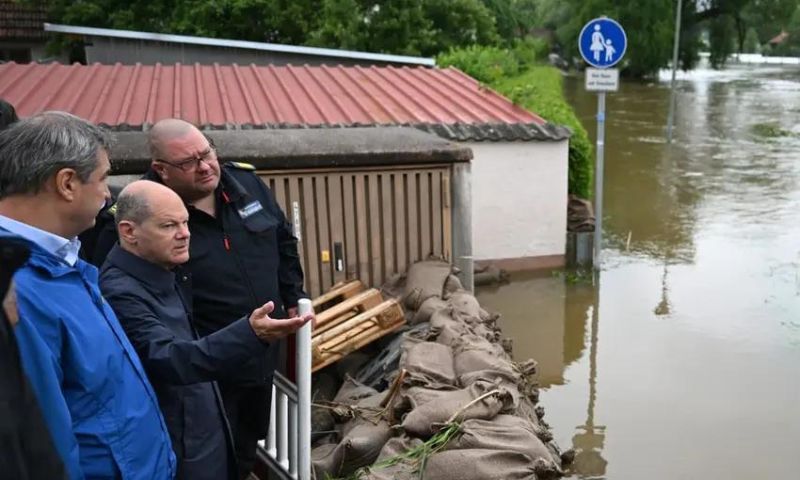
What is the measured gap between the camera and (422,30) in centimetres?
1597

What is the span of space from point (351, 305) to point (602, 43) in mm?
4146

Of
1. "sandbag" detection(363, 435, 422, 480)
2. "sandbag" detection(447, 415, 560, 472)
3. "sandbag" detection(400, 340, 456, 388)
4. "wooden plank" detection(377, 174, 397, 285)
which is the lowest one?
"sandbag" detection(363, 435, 422, 480)

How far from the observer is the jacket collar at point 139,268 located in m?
2.28

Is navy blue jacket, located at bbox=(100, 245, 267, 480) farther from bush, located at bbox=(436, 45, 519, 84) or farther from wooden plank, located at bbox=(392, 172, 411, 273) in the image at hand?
bush, located at bbox=(436, 45, 519, 84)

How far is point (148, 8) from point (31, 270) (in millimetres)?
16820

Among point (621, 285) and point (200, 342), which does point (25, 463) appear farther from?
point (621, 285)

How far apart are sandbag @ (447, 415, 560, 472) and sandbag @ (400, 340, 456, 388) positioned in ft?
1.50

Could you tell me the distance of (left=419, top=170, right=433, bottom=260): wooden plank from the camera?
4.98 metres

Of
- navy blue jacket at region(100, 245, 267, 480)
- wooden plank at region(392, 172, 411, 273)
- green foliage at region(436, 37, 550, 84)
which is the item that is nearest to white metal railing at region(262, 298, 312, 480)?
navy blue jacket at region(100, 245, 267, 480)

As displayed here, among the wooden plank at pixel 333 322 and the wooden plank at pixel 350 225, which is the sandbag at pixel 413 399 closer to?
the wooden plank at pixel 333 322

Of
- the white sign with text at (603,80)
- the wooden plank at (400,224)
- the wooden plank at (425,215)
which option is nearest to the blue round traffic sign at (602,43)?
the white sign with text at (603,80)

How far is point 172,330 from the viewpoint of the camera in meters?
2.31

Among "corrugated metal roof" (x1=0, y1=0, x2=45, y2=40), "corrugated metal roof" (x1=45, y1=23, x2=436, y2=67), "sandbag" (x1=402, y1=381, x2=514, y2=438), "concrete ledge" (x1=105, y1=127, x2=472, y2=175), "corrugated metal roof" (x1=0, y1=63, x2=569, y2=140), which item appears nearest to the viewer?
"sandbag" (x1=402, y1=381, x2=514, y2=438)

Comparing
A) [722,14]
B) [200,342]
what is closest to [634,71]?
Result: [722,14]
